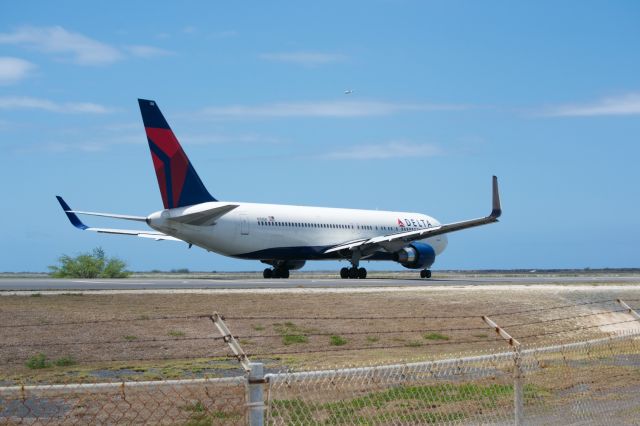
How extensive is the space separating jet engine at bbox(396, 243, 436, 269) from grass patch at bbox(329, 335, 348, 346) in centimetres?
2750

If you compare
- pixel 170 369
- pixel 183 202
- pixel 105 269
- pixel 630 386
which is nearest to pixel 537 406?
pixel 630 386

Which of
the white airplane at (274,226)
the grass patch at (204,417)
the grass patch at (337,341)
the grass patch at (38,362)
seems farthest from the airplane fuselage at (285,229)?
the grass patch at (204,417)

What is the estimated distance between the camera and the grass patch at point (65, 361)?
16.5 meters

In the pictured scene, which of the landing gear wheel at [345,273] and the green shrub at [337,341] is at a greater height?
the landing gear wheel at [345,273]

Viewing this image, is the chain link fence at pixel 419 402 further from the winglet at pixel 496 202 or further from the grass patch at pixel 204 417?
the winglet at pixel 496 202

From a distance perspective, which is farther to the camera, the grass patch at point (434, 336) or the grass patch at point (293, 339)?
the grass patch at point (434, 336)

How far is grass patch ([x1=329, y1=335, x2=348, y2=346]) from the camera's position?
19844mm

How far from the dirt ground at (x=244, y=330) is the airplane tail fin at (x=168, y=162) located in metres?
12.0

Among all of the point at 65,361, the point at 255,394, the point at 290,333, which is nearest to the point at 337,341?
the point at 290,333

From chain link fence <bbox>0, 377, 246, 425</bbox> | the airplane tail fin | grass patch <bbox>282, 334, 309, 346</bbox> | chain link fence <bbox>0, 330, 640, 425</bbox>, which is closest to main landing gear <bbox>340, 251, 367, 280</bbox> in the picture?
the airplane tail fin

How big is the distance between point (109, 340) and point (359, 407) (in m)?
9.35

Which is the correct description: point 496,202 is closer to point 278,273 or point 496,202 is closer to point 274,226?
point 274,226

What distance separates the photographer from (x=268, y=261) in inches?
1838

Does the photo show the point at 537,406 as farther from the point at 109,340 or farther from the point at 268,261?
the point at 268,261
